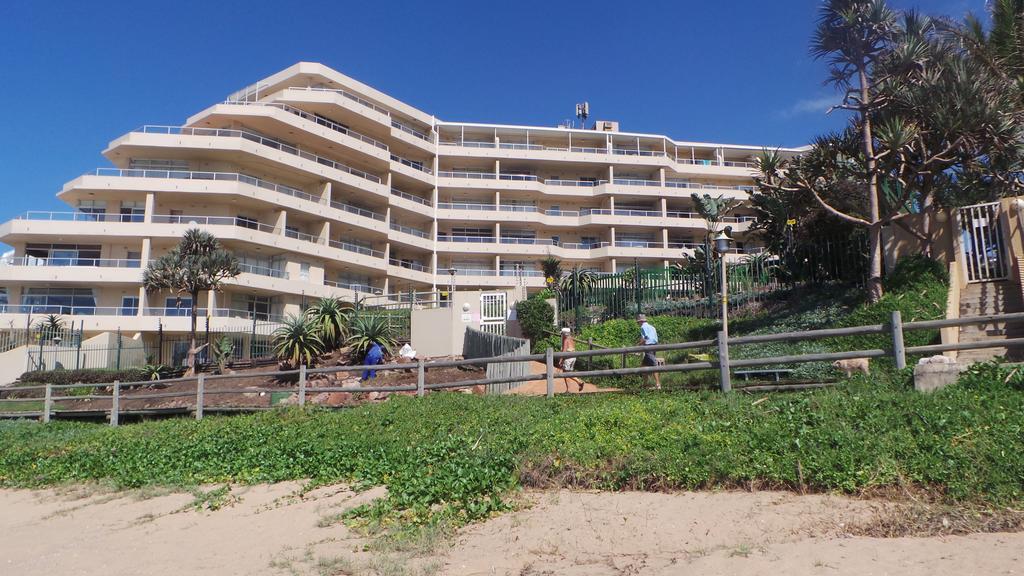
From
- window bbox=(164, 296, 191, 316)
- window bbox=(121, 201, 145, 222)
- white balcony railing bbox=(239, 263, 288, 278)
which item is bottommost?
window bbox=(164, 296, 191, 316)

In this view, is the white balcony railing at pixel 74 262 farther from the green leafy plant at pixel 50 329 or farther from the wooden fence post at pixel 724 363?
the wooden fence post at pixel 724 363

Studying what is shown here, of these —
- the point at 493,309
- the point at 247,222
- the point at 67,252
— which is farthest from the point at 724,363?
the point at 67,252

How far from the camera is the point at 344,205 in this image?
→ 1884 inches

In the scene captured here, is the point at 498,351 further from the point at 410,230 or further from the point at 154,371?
the point at 410,230

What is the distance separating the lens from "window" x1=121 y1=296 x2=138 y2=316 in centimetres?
3919

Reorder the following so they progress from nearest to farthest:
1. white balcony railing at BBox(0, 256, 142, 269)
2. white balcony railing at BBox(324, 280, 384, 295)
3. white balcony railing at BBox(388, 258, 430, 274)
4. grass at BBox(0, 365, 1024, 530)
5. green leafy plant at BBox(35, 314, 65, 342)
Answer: grass at BBox(0, 365, 1024, 530)
green leafy plant at BBox(35, 314, 65, 342)
white balcony railing at BBox(0, 256, 142, 269)
white balcony railing at BBox(324, 280, 384, 295)
white balcony railing at BBox(388, 258, 430, 274)

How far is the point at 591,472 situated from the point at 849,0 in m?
14.4

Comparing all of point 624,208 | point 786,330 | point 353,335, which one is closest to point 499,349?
point 786,330

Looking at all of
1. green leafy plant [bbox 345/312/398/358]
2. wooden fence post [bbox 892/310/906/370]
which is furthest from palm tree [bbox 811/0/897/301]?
green leafy plant [bbox 345/312/398/358]

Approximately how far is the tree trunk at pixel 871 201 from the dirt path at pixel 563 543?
1023 centimetres

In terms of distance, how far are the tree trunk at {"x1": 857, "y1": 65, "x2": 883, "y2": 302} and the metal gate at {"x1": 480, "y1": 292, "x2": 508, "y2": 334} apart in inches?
505

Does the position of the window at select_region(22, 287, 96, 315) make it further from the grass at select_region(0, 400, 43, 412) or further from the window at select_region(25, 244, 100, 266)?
the grass at select_region(0, 400, 43, 412)

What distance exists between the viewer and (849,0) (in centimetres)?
1647

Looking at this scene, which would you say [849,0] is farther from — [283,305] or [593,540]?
[283,305]
